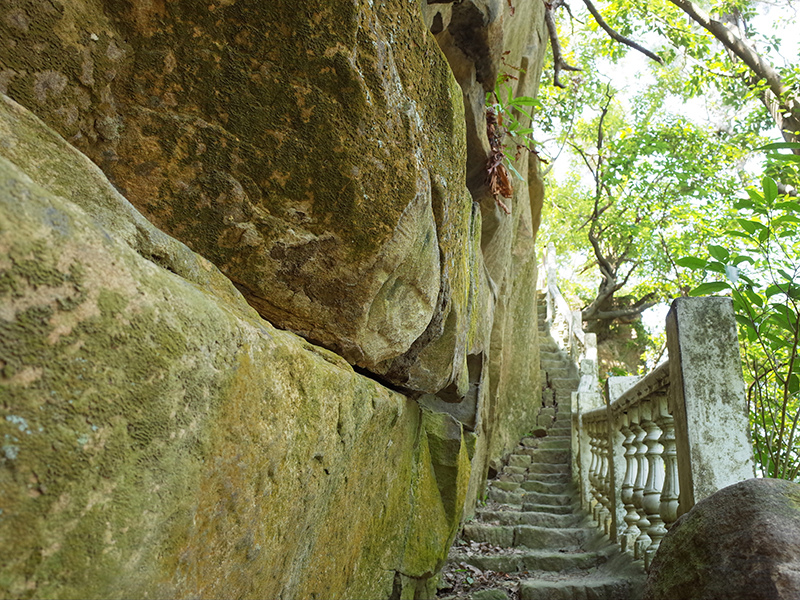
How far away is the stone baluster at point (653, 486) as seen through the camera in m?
3.17

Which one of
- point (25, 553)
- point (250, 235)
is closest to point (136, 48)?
point (250, 235)

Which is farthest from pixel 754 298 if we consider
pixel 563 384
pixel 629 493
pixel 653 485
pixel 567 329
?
pixel 567 329

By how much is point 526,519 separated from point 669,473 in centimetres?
273

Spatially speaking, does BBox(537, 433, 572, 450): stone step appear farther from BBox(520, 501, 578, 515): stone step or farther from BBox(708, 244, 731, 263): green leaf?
BBox(708, 244, 731, 263): green leaf

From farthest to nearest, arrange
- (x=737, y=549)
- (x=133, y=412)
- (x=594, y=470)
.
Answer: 1. (x=594, y=470)
2. (x=737, y=549)
3. (x=133, y=412)

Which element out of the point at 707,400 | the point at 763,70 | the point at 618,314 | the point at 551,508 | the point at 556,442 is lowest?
the point at 551,508

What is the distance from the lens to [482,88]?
12.6ft

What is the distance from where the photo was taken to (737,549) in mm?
1476

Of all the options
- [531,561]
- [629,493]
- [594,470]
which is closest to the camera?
[629,493]

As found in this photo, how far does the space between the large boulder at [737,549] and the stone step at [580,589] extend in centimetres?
166

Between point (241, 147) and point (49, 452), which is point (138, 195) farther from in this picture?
point (49, 452)

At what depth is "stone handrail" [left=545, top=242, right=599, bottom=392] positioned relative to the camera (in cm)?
1037

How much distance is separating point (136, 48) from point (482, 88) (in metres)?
2.86

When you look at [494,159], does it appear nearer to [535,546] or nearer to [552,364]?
[535,546]
